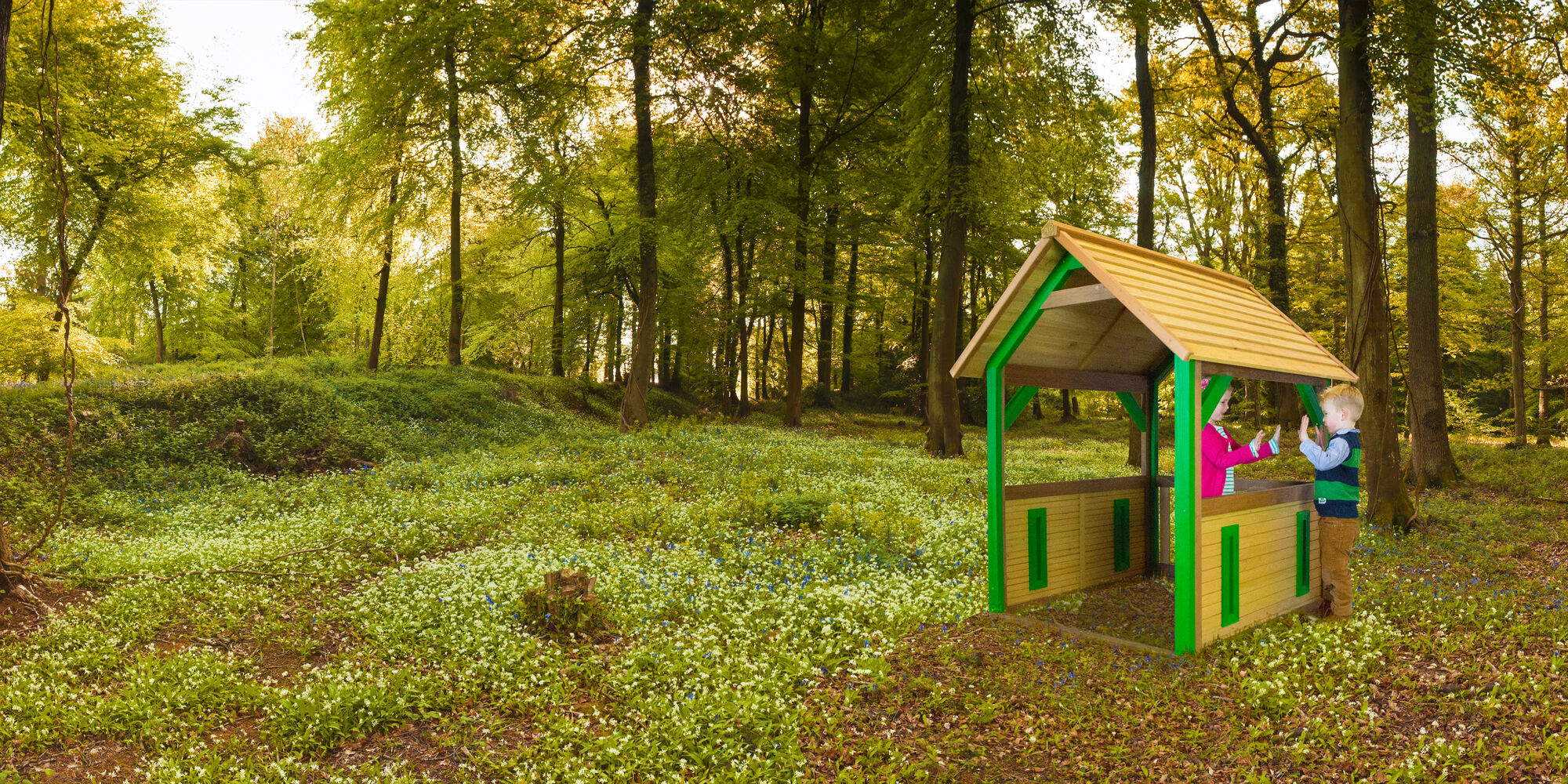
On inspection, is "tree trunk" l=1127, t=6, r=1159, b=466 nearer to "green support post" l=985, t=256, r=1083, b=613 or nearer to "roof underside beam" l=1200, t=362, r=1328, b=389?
"roof underside beam" l=1200, t=362, r=1328, b=389

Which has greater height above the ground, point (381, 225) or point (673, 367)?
point (381, 225)

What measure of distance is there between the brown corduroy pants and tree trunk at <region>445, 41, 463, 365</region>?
1957 centimetres

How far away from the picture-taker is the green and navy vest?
270 inches

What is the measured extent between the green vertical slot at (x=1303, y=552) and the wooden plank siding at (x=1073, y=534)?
1582 mm

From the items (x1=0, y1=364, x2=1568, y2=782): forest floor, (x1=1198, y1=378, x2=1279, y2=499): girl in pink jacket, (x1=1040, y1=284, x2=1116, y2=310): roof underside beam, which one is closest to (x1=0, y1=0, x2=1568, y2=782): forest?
(x1=0, y1=364, x2=1568, y2=782): forest floor

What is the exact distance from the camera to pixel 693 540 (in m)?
9.38

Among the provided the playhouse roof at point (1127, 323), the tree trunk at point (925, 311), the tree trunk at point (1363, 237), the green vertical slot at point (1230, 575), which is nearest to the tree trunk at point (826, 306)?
the tree trunk at point (925, 311)

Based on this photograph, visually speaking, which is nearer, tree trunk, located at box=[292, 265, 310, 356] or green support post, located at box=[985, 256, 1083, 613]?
green support post, located at box=[985, 256, 1083, 613]

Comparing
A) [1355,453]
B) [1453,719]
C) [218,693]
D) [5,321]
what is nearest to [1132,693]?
[1453,719]

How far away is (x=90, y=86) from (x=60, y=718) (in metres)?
22.6

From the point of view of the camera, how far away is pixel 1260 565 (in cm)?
680

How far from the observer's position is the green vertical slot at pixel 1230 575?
20.9ft

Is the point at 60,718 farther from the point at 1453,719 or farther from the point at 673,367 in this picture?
the point at 673,367

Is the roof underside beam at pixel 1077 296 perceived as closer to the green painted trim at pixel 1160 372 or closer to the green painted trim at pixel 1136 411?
the green painted trim at pixel 1136 411
